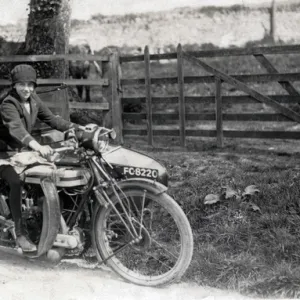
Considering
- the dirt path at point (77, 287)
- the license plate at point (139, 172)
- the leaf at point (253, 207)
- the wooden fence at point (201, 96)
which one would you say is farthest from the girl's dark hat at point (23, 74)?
the wooden fence at point (201, 96)

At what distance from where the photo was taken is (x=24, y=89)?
422 cm

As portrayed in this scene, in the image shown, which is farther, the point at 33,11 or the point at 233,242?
the point at 33,11

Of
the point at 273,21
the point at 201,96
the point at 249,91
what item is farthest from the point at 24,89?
the point at 273,21

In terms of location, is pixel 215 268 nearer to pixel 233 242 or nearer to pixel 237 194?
pixel 233 242

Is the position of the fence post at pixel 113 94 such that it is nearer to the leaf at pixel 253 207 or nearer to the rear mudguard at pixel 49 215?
the leaf at pixel 253 207

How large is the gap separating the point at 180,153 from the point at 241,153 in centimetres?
97

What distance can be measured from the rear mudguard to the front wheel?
12.9 inches

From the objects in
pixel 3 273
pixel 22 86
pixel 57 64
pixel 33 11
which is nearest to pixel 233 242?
pixel 3 273

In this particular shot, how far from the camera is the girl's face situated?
4219mm

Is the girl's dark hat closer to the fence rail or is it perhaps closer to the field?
the field

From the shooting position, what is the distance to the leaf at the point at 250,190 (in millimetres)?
5312

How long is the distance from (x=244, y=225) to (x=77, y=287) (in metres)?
1.77

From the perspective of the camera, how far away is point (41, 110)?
177 inches

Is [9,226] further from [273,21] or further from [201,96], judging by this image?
[273,21]
